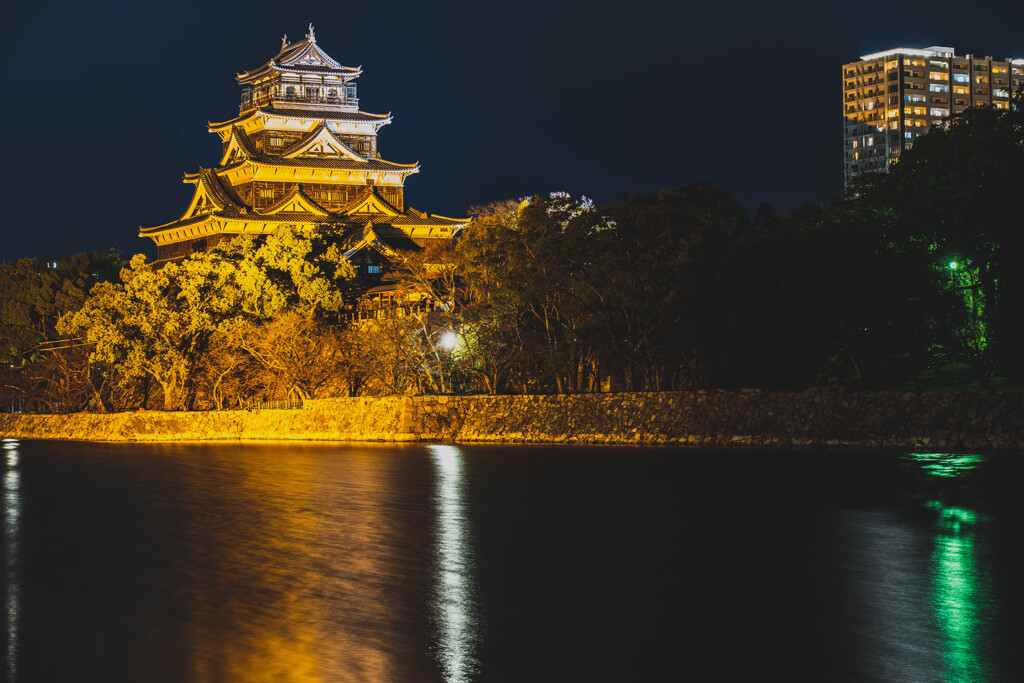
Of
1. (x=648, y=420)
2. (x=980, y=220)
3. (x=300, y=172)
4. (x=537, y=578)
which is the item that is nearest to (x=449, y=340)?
(x=648, y=420)

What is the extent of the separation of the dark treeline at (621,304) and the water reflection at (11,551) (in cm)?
1334

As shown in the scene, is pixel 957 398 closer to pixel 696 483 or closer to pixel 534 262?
pixel 696 483

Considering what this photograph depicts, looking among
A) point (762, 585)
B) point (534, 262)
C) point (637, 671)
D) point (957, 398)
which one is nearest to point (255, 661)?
point (637, 671)

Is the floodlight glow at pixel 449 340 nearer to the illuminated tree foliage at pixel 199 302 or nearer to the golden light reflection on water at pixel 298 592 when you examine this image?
the illuminated tree foliage at pixel 199 302

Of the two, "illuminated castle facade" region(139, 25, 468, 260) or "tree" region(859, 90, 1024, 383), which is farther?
"illuminated castle facade" region(139, 25, 468, 260)

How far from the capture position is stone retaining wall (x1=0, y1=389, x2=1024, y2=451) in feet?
85.1

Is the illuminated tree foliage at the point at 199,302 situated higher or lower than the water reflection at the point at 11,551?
higher

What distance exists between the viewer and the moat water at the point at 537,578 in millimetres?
8852

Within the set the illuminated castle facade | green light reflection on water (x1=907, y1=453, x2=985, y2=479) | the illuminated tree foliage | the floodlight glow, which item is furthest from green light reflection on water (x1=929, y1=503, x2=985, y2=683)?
the illuminated castle facade

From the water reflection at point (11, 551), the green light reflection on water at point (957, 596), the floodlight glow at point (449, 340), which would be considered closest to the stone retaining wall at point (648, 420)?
the floodlight glow at point (449, 340)

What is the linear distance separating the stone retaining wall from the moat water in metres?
2.87

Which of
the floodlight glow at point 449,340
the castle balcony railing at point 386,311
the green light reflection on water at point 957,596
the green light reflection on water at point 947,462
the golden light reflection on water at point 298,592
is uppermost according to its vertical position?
the castle balcony railing at point 386,311

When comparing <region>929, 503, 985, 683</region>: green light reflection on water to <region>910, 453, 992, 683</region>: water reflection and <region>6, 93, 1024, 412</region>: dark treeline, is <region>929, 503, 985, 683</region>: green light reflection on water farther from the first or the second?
<region>6, 93, 1024, 412</region>: dark treeline

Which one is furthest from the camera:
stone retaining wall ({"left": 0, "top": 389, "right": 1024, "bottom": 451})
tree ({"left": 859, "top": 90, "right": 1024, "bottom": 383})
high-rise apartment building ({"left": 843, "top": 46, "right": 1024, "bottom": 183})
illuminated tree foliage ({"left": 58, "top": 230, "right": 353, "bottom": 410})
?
high-rise apartment building ({"left": 843, "top": 46, "right": 1024, "bottom": 183})
